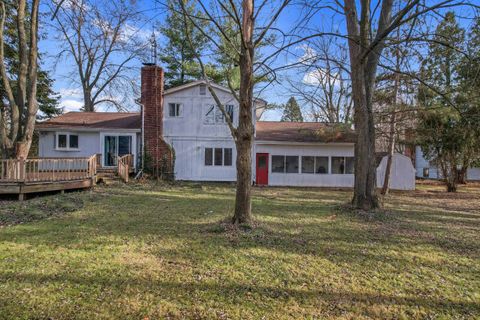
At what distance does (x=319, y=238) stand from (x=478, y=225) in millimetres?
5321

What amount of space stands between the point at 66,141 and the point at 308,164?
48.3ft

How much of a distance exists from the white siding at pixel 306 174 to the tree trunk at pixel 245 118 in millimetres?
12397

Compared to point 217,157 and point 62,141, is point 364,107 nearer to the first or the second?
point 217,157

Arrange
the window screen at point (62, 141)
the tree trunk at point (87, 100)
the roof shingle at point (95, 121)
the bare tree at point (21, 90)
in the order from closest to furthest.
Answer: the bare tree at point (21, 90) → the roof shingle at point (95, 121) → the window screen at point (62, 141) → the tree trunk at point (87, 100)

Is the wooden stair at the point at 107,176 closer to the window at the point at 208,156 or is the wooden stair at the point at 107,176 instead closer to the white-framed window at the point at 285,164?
the window at the point at 208,156

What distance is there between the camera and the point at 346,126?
1686cm

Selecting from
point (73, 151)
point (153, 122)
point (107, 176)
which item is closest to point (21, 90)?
point (107, 176)

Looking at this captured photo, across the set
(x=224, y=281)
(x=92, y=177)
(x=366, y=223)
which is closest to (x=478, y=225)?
(x=366, y=223)

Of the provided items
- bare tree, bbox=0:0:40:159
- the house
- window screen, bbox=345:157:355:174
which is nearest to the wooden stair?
the house

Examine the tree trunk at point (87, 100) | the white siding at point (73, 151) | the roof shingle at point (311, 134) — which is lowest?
the white siding at point (73, 151)

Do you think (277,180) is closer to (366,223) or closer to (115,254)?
(366,223)

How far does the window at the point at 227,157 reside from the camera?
62.4 ft

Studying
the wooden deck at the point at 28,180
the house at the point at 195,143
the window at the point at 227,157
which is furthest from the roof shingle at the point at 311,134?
the wooden deck at the point at 28,180

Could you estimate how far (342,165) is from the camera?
19.4 metres
